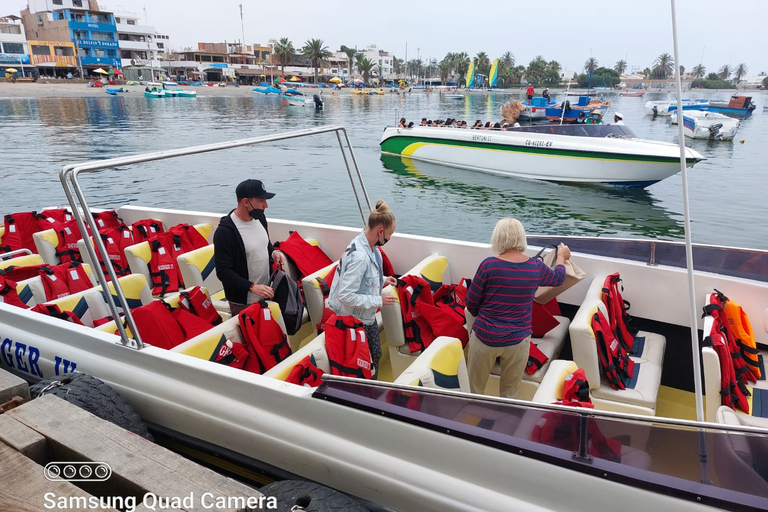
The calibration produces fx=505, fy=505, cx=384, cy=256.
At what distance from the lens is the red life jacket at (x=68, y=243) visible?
5.13 m

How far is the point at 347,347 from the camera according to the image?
288cm

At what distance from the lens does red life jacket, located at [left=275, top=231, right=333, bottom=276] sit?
452 centimetres

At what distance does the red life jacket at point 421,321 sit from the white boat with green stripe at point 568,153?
35.9 ft

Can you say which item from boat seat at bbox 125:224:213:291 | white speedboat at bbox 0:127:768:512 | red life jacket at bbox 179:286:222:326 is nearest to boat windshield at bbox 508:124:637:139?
white speedboat at bbox 0:127:768:512

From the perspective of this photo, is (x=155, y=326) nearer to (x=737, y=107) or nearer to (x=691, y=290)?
(x=691, y=290)

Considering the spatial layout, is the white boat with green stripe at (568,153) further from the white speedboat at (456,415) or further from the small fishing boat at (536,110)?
the white speedboat at (456,415)

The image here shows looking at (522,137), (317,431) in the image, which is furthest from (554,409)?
(522,137)

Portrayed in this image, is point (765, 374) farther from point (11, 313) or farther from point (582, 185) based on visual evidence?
point (582, 185)

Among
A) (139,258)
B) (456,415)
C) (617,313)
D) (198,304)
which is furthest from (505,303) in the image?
(139,258)

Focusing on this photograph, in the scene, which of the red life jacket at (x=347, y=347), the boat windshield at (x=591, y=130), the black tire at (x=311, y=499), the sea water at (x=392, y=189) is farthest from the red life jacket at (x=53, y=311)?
the boat windshield at (x=591, y=130)

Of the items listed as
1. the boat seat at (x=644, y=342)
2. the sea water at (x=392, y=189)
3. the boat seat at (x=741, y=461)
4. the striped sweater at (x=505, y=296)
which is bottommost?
the sea water at (x=392, y=189)

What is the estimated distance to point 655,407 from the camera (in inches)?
119

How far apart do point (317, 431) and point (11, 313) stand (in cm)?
237

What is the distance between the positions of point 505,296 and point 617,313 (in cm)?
122
